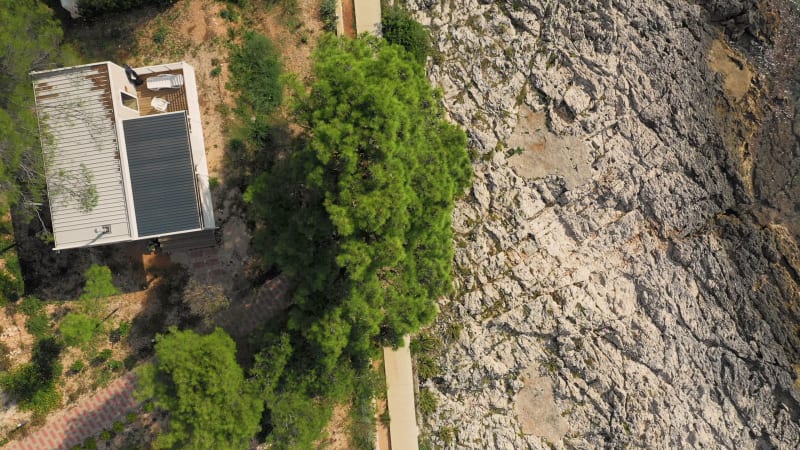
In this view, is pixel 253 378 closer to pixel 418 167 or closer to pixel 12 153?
pixel 418 167

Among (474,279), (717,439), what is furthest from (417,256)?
(717,439)

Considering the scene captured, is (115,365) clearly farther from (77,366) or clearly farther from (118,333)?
(77,366)

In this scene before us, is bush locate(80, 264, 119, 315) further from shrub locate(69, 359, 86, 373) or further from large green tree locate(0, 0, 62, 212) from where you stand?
large green tree locate(0, 0, 62, 212)

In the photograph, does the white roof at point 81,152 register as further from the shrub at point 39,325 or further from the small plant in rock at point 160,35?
the shrub at point 39,325

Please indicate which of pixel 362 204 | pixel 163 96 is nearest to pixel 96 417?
pixel 163 96

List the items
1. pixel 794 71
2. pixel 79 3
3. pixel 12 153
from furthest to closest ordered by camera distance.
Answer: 1. pixel 794 71
2. pixel 79 3
3. pixel 12 153

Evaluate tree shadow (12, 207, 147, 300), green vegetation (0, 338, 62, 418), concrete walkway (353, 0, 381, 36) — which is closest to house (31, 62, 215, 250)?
tree shadow (12, 207, 147, 300)
